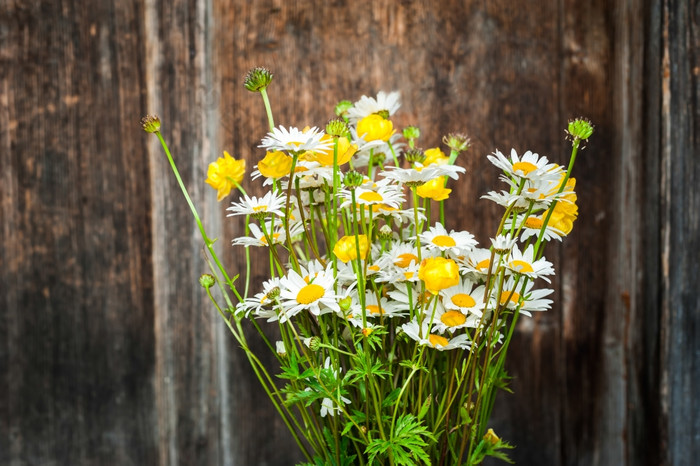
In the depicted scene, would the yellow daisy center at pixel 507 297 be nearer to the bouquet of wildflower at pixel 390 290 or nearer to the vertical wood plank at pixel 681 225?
the bouquet of wildflower at pixel 390 290

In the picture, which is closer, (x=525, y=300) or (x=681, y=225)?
(x=525, y=300)

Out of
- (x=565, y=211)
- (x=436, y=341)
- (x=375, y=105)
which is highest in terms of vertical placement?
(x=375, y=105)

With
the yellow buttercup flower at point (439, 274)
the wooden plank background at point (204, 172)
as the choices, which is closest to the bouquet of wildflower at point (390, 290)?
the yellow buttercup flower at point (439, 274)

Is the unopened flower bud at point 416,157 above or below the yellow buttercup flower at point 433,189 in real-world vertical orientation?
above

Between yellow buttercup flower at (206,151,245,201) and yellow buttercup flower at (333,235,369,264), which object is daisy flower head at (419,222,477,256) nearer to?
yellow buttercup flower at (333,235,369,264)

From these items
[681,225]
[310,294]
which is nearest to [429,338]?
[310,294]

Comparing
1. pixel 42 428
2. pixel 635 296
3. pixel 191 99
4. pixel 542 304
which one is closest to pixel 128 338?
pixel 42 428

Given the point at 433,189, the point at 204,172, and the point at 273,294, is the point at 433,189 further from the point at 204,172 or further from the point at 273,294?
the point at 204,172
